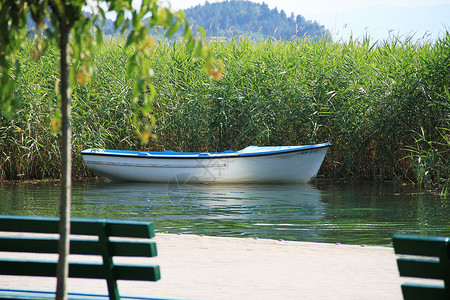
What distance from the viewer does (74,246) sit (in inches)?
142

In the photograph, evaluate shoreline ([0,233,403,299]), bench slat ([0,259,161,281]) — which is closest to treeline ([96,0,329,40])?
shoreline ([0,233,403,299])

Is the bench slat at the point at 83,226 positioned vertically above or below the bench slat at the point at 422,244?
below

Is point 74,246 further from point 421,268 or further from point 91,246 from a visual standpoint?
point 421,268

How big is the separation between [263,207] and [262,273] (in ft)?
20.6

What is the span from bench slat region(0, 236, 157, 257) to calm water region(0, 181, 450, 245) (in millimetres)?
5025

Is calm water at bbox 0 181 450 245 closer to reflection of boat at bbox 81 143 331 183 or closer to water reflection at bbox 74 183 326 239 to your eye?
water reflection at bbox 74 183 326 239

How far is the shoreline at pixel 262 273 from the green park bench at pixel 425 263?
1895 millimetres

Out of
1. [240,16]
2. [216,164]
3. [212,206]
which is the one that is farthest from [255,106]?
[240,16]

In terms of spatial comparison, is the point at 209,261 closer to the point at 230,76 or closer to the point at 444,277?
the point at 444,277

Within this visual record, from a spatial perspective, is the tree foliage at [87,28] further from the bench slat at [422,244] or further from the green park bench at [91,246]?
the bench slat at [422,244]

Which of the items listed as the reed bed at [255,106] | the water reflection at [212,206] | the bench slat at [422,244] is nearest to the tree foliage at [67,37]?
the bench slat at [422,244]

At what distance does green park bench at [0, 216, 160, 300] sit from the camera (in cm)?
344

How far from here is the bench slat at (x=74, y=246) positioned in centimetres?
349

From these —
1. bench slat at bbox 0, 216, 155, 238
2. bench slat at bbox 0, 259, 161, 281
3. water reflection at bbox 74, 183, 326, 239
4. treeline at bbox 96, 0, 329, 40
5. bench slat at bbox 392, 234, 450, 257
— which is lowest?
water reflection at bbox 74, 183, 326, 239
